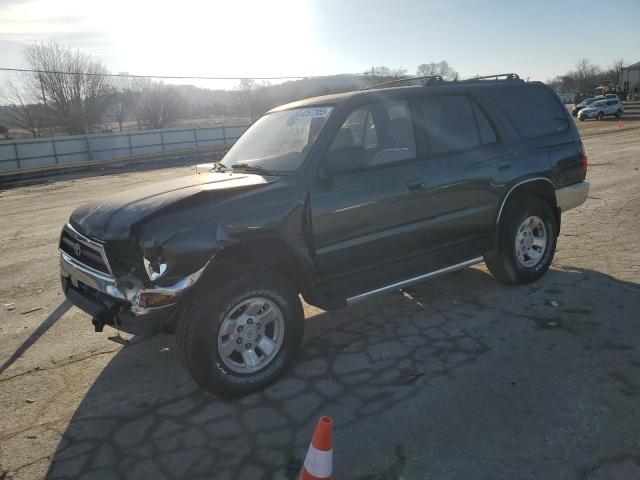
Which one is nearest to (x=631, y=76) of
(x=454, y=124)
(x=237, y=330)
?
(x=454, y=124)

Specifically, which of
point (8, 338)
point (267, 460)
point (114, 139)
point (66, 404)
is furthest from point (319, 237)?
point (114, 139)

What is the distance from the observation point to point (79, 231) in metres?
3.59

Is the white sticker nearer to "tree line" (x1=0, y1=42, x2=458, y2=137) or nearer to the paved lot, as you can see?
the paved lot

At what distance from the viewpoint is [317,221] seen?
3.63 metres

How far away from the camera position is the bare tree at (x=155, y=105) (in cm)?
6119

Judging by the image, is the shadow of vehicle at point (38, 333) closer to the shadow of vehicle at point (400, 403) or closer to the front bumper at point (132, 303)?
the shadow of vehicle at point (400, 403)

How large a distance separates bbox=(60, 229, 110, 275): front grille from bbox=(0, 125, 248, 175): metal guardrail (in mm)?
24001

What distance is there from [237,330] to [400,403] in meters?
1.16

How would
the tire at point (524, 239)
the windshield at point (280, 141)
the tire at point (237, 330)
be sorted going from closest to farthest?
the tire at point (237, 330) → the windshield at point (280, 141) → the tire at point (524, 239)

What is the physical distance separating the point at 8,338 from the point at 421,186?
3868mm

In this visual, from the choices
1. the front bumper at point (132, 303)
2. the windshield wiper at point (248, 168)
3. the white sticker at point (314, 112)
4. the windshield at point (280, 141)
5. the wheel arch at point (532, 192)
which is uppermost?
the white sticker at point (314, 112)

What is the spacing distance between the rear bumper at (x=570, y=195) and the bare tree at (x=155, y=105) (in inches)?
2382

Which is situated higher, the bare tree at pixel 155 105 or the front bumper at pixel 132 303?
the bare tree at pixel 155 105

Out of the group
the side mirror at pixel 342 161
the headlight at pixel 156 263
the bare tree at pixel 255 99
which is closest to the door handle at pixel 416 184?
the side mirror at pixel 342 161
